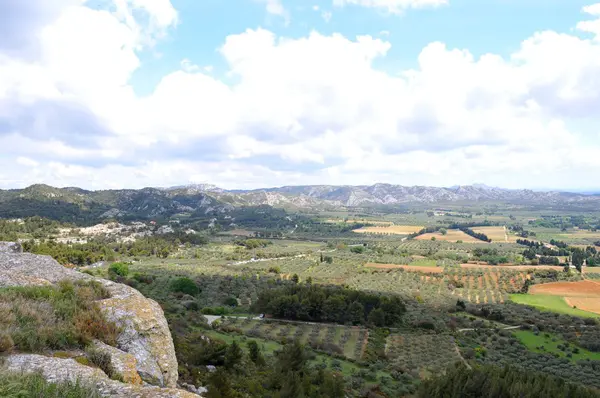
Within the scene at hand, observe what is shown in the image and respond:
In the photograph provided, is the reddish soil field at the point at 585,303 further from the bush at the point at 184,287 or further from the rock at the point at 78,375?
the rock at the point at 78,375

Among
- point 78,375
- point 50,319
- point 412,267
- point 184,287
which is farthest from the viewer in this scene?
point 412,267

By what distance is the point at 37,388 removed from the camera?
5.45m

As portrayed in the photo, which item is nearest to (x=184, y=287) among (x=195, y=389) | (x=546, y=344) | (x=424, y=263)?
(x=195, y=389)

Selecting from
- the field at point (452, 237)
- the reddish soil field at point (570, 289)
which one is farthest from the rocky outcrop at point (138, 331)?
Answer: the field at point (452, 237)

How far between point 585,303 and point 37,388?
298 feet

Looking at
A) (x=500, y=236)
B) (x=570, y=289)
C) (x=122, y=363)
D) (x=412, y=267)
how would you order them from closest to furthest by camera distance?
1. (x=122, y=363)
2. (x=570, y=289)
3. (x=412, y=267)
4. (x=500, y=236)

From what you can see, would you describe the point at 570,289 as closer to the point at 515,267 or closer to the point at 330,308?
the point at 515,267

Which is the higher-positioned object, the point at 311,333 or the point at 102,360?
the point at 102,360

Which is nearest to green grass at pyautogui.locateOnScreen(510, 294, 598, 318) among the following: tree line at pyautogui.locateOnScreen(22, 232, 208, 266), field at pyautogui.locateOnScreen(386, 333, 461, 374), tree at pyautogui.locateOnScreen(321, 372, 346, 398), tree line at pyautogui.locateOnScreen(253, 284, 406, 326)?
tree line at pyautogui.locateOnScreen(253, 284, 406, 326)

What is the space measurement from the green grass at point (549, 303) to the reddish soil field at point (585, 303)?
1.40 m

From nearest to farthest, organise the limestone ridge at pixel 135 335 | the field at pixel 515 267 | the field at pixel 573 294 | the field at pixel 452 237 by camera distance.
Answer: the limestone ridge at pixel 135 335
the field at pixel 573 294
the field at pixel 515 267
the field at pixel 452 237

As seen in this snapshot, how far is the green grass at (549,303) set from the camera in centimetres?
6452

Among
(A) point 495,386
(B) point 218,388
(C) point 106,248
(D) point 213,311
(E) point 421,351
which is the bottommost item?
(E) point 421,351

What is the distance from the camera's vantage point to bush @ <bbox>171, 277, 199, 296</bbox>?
57.1 metres
